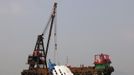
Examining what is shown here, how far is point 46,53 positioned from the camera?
574ft

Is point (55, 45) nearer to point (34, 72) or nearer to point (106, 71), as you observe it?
point (34, 72)

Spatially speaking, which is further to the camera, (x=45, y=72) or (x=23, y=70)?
(x=23, y=70)

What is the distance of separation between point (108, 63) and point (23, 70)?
130 feet

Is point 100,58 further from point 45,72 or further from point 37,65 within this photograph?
point 37,65

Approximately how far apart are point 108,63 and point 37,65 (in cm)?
3588

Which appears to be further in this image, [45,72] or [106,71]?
[45,72]

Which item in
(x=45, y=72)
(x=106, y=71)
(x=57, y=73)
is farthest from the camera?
(x=45, y=72)

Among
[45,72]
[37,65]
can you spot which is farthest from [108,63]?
[37,65]

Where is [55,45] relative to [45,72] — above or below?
above

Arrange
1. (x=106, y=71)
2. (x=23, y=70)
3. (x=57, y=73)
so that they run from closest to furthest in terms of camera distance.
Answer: (x=57, y=73) < (x=106, y=71) < (x=23, y=70)

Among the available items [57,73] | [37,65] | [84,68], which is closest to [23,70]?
[37,65]

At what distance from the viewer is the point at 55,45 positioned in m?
168

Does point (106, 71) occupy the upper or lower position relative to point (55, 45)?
lower

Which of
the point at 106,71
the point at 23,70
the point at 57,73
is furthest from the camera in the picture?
the point at 23,70
